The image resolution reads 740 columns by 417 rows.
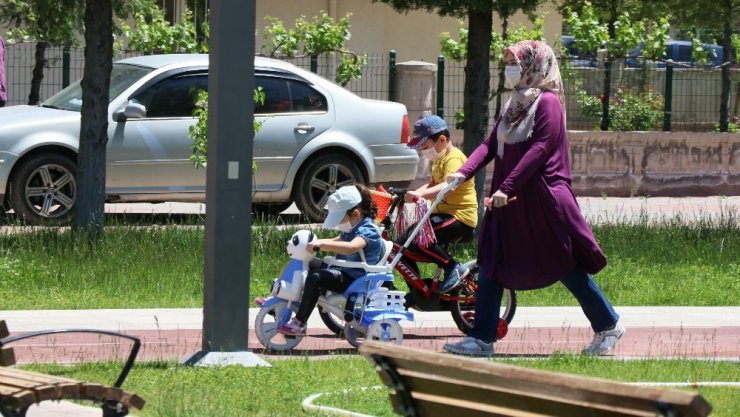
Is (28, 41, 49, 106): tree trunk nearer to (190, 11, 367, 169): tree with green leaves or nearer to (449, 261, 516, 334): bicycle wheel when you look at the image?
(190, 11, 367, 169): tree with green leaves

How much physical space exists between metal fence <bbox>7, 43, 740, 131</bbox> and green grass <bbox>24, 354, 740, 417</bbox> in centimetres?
1293

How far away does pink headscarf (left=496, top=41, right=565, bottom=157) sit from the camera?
8.41m

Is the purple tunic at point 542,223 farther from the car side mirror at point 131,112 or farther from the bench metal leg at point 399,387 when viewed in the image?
the car side mirror at point 131,112

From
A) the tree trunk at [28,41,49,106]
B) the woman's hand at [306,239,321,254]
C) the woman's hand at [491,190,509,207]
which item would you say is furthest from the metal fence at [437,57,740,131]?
the woman's hand at [491,190,509,207]

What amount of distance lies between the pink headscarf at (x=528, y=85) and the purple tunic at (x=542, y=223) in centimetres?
5

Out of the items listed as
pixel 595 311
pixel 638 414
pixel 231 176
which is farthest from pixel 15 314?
pixel 638 414

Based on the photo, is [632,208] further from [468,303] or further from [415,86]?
[468,303]

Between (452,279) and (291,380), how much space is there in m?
2.22

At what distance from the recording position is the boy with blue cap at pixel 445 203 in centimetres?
943

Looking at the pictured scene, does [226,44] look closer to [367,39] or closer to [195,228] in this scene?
[195,228]

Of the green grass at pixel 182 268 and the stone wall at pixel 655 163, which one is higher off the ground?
the stone wall at pixel 655 163

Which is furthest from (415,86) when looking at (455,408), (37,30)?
(455,408)

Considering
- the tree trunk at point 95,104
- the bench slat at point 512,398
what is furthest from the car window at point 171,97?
the bench slat at point 512,398

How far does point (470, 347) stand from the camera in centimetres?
859
